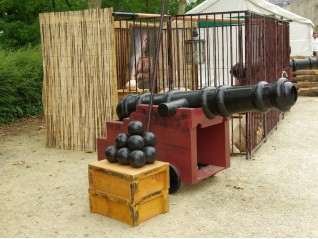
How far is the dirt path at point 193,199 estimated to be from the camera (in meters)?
4.72

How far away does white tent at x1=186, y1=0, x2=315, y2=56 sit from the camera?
17.5m

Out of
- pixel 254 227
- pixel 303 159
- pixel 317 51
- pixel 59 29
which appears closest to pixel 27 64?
pixel 59 29

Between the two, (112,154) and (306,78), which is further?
(306,78)

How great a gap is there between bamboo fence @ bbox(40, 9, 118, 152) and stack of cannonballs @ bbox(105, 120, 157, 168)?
2.99 metres

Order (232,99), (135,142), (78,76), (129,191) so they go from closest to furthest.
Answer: (129,191), (135,142), (232,99), (78,76)

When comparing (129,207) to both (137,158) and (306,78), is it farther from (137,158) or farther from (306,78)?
(306,78)

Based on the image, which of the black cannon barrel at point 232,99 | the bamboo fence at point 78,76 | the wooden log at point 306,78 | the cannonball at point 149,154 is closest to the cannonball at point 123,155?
the cannonball at point 149,154

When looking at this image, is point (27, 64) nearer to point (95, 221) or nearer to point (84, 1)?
point (84, 1)

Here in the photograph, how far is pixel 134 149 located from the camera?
4914 mm

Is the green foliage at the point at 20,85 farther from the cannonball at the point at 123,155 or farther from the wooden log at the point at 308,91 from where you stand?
the wooden log at the point at 308,91

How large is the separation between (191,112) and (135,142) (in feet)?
2.77

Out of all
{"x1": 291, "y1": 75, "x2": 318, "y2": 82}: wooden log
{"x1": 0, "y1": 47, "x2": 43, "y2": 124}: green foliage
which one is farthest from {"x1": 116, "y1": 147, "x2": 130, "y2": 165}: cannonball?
{"x1": 291, "y1": 75, "x2": 318, "y2": 82}: wooden log

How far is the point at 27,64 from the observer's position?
12211 mm

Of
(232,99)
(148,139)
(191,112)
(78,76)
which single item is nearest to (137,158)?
(148,139)
